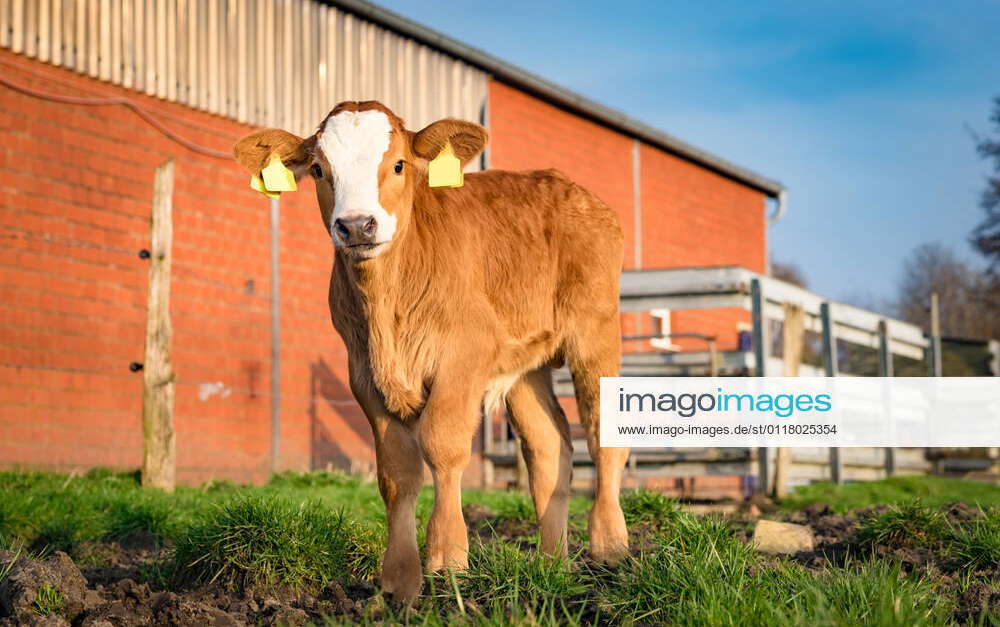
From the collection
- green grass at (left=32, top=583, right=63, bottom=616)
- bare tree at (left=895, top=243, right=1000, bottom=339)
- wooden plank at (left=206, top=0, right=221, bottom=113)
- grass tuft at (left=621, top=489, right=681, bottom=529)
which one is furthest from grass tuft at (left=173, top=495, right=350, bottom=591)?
bare tree at (left=895, top=243, right=1000, bottom=339)

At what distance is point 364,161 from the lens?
5145 millimetres

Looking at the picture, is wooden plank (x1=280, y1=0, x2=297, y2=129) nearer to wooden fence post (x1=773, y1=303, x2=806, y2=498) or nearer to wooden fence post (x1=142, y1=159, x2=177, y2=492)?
wooden fence post (x1=142, y1=159, x2=177, y2=492)

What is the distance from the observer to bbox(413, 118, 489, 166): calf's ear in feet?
18.0

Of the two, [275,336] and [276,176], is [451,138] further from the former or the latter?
[275,336]

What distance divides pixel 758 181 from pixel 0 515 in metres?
23.5

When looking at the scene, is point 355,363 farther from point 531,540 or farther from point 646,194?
point 646,194

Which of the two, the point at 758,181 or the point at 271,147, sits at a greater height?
the point at 758,181

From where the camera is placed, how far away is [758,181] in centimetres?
2877

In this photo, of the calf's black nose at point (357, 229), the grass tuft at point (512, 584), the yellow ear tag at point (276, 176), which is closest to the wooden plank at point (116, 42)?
the yellow ear tag at point (276, 176)

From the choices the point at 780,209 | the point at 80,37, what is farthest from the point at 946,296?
the point at 80,37

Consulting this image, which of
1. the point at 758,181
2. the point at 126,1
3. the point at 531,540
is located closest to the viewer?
the point at 531,540

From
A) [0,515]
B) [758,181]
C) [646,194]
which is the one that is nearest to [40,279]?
[0,515]

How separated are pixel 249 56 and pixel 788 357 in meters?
8.08

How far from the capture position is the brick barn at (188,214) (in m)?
12.8
